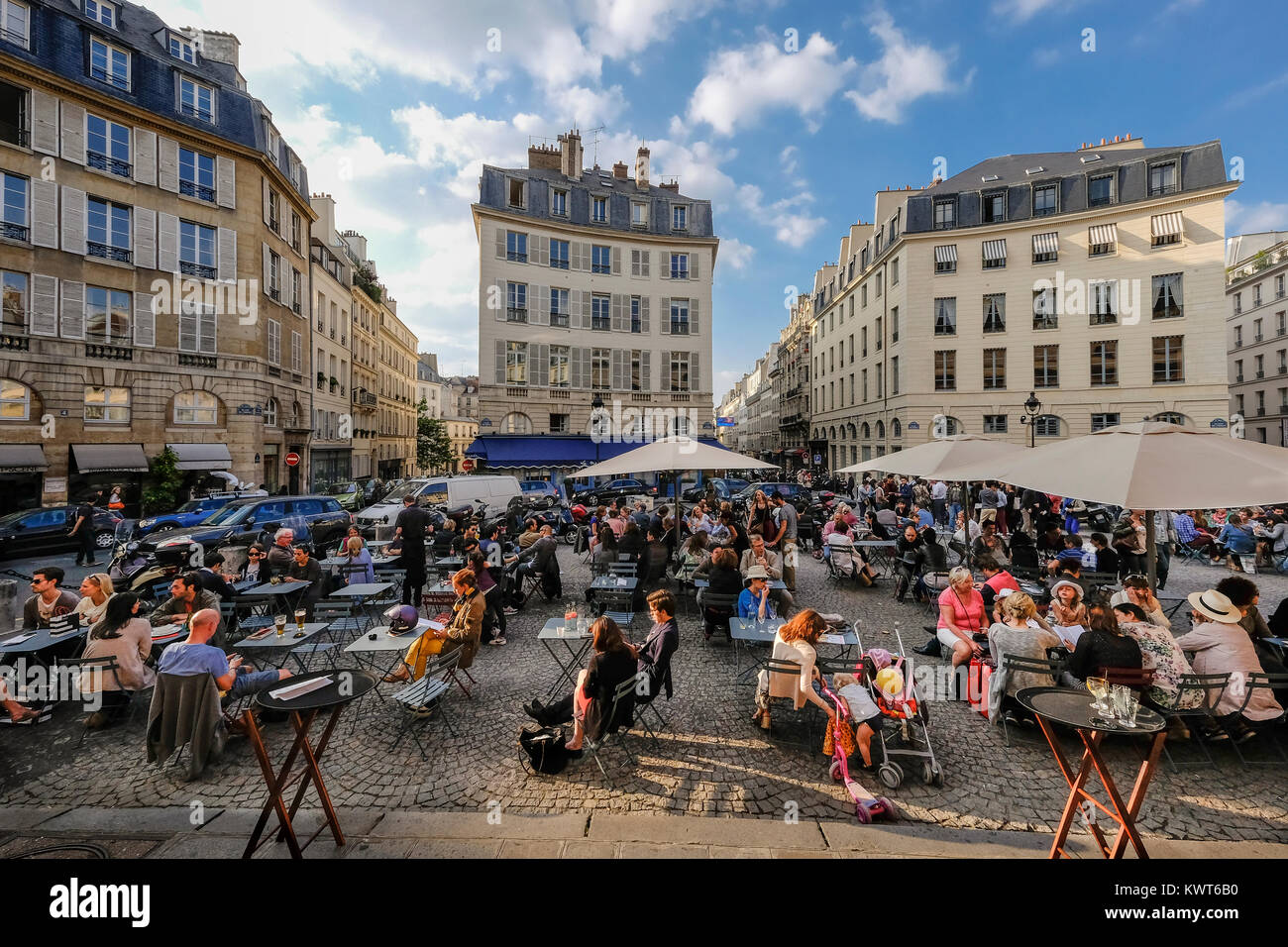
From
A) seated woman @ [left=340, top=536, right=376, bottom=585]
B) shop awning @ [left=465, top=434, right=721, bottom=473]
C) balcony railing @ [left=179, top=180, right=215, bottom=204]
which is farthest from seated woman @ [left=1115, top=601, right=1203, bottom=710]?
balcony railing @ [left=179, top=180, right=215, bottom=204]

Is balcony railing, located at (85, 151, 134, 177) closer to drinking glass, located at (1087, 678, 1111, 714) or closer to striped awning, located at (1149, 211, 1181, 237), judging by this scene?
drinking glass, located at (1087, 678, 1111, 714)

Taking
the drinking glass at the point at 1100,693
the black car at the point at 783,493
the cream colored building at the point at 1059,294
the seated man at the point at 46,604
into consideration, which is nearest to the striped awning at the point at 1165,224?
the cream colored building at the point at 1059,294

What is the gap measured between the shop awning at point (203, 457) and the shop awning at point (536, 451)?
9.81 m

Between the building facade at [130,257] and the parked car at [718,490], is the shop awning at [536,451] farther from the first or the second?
the building facade at [130,257]

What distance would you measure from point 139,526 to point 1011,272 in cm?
3914

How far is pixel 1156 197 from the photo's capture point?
26156 mm

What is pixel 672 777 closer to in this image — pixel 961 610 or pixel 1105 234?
pixel 961 610

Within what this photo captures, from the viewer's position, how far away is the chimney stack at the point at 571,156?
99.5 ft

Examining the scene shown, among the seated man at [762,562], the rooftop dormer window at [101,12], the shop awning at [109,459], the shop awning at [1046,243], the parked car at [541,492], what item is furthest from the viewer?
the shop awning at [1046,243]

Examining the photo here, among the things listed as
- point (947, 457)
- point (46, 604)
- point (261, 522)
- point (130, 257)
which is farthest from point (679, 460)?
point (130, 257)

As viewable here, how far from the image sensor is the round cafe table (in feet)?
9.13

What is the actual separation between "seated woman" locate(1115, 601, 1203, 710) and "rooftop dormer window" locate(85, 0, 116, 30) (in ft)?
119
